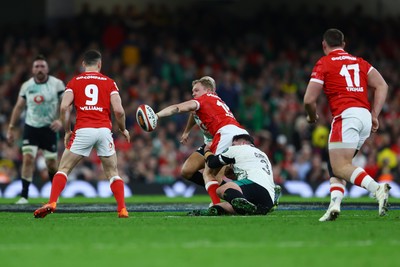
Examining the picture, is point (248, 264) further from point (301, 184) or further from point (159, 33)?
point (159, 33)

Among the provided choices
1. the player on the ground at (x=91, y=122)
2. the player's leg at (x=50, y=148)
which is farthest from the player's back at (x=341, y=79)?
the player's leg at (x=50, y=148)

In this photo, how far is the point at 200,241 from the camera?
8383mm

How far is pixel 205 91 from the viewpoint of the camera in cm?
1304

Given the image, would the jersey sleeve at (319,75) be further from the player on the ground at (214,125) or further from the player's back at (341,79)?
the player on the ground at (214,125)

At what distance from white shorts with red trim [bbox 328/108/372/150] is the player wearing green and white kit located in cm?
631

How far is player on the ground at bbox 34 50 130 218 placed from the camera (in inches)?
457

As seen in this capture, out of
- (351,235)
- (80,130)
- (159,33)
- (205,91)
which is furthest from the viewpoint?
(159,33)

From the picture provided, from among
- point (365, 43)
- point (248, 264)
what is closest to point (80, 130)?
point (248, 264)

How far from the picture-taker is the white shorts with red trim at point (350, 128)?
10.7 metres

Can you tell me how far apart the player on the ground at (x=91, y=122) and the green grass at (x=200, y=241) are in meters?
0.55

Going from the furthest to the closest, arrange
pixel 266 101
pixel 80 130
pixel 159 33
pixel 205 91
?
pixel 159 33, pixel 266 101, pixel 205 91, pixel 80 130

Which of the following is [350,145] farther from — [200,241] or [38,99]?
[38,99]

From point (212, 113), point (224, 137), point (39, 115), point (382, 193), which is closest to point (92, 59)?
point (212, 113)

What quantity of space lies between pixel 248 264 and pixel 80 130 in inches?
204
